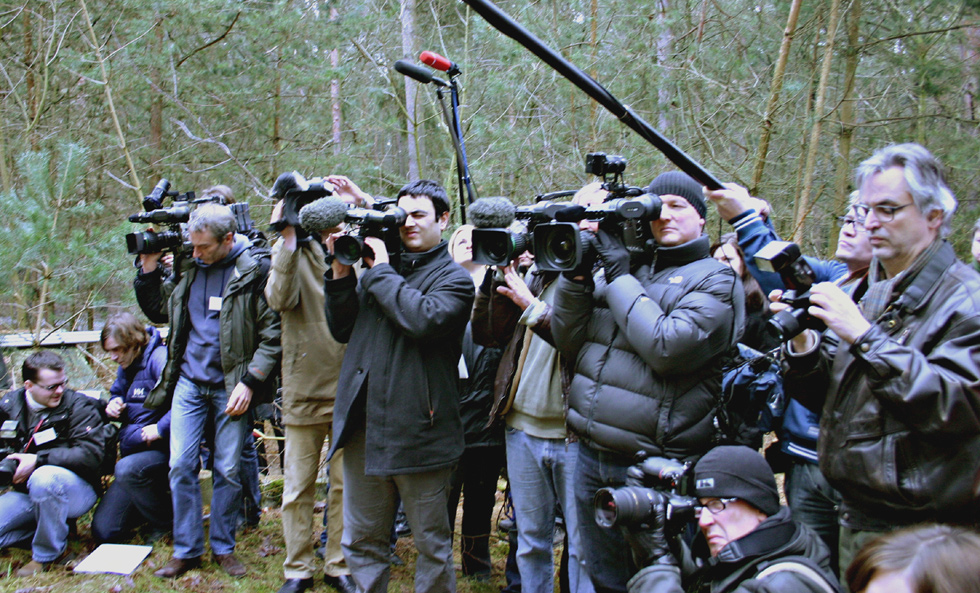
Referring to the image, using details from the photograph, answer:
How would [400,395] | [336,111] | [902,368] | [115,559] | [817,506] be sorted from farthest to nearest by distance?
Result: [336,111] < [115,559] < [400,395] < [817,506] < [902,368]

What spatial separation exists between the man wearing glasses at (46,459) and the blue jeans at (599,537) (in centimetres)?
293

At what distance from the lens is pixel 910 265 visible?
202 cm

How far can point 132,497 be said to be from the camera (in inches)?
161

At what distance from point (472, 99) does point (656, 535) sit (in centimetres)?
723

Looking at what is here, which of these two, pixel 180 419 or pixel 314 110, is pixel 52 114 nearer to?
pixel 314 110

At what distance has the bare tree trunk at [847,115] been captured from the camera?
18.7ft

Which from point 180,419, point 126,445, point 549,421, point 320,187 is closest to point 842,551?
point 549,421

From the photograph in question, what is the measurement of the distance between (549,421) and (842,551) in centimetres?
127

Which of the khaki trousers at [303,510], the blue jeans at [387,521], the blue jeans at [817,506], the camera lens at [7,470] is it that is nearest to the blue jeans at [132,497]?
the camera lens at [7,470]

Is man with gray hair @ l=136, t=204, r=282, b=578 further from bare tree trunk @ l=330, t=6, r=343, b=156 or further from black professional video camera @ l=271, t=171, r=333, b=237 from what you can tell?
bare tree trunk @ l=330, t=6, r=343, b=156

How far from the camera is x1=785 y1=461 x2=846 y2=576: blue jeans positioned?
8.29 feet

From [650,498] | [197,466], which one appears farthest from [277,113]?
[650,498]

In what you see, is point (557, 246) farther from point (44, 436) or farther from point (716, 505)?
point (44, 436)

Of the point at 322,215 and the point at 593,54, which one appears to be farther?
the point at 593,54
